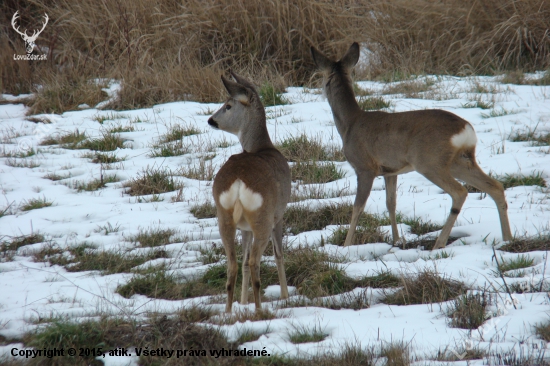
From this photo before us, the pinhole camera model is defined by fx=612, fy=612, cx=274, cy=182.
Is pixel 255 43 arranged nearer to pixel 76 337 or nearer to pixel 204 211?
pixel 204 211

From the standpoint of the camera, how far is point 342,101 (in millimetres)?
6191

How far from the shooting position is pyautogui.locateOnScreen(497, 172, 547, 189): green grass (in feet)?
20.4

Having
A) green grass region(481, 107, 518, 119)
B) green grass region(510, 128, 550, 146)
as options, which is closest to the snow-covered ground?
green grass region(481, 107, 518, 119)

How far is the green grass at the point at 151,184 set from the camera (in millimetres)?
6773

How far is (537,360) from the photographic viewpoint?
2961 millimetres

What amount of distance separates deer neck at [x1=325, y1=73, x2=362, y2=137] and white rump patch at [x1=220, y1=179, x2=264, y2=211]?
2.25 m

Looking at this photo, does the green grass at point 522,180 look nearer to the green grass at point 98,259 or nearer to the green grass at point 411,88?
the green grass at point 411,88

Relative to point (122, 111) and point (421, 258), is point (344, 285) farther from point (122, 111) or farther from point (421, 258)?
point (122, 111)

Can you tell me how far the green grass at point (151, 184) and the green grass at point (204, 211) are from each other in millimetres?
730

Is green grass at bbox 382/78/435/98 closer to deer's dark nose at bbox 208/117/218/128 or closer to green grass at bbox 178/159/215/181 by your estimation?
green grass at bbox 178/159/215/181

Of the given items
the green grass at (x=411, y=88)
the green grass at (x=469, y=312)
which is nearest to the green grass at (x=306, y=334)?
the green grass at (x=469, y=312)

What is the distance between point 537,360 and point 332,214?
3117mm

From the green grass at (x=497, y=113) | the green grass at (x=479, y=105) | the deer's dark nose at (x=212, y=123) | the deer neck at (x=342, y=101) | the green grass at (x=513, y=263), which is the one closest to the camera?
the green grass at (x=513, y=263)
